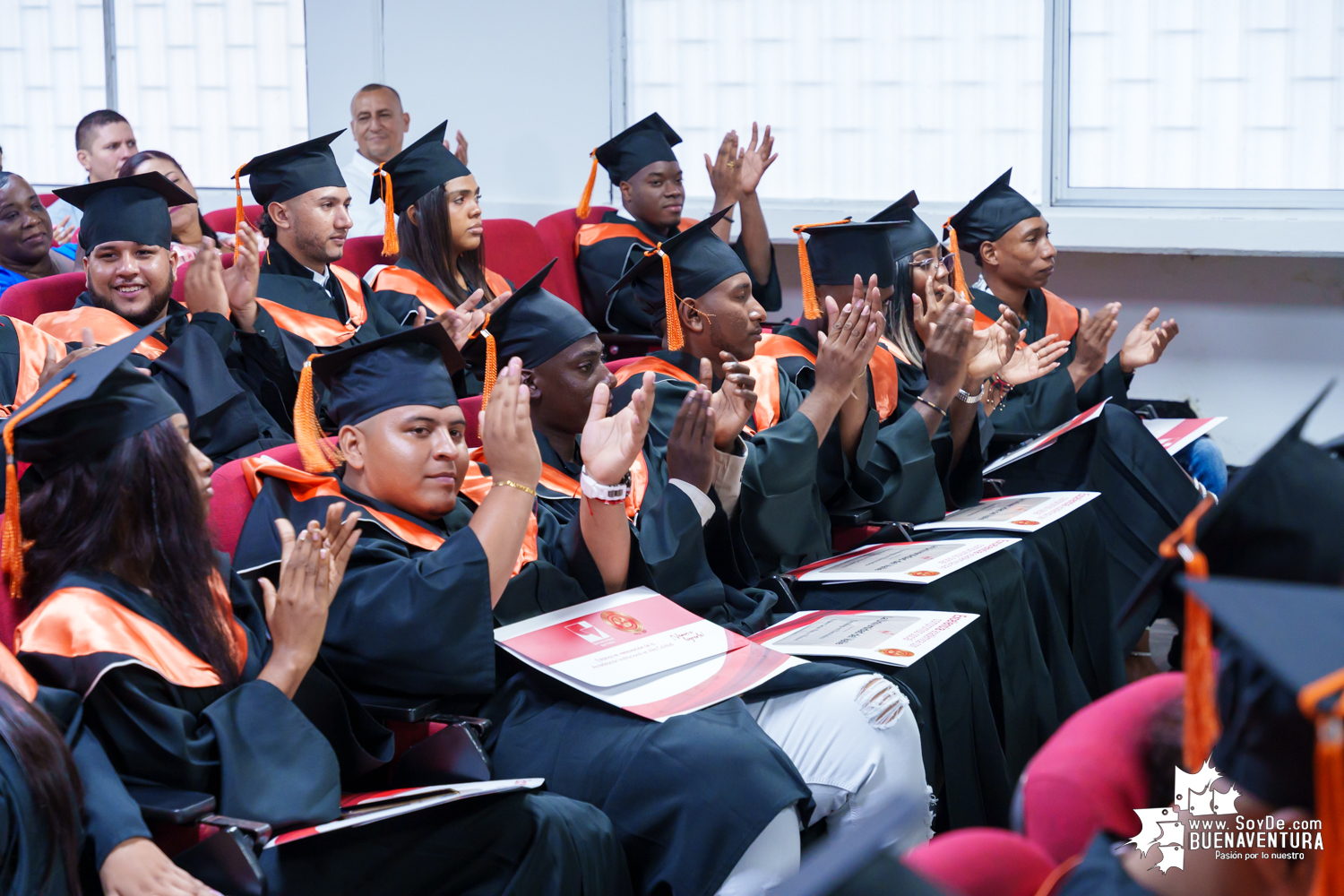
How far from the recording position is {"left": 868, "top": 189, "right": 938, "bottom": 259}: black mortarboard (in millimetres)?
4094

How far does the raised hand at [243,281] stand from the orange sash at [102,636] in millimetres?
1983

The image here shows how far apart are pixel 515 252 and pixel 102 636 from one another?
11.9ft

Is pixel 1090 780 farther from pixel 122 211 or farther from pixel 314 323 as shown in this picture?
pixel 314 323

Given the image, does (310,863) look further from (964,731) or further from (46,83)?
(46,83)

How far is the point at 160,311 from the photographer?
3439mm

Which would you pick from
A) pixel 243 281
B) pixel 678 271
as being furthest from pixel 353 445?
pixel 243 281

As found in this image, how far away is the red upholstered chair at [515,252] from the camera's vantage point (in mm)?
5148

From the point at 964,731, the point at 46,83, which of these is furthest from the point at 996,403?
the point at 46,83

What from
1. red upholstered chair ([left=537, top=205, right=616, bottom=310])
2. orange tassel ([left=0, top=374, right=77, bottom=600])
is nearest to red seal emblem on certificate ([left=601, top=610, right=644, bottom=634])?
orange tassel ([left=0, top=374, right=77, bottom=600])

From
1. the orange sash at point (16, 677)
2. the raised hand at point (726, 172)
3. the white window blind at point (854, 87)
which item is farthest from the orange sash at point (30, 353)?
the white window blind at point (854, 87)

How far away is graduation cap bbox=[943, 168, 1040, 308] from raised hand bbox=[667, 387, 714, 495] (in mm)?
2314

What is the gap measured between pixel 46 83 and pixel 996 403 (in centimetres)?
594

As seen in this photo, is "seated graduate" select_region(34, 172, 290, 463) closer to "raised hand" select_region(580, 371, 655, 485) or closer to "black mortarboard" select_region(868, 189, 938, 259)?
"raised hand" select_region(580, 371, 655, 485)

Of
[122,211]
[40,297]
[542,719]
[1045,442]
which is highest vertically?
[122,211]
